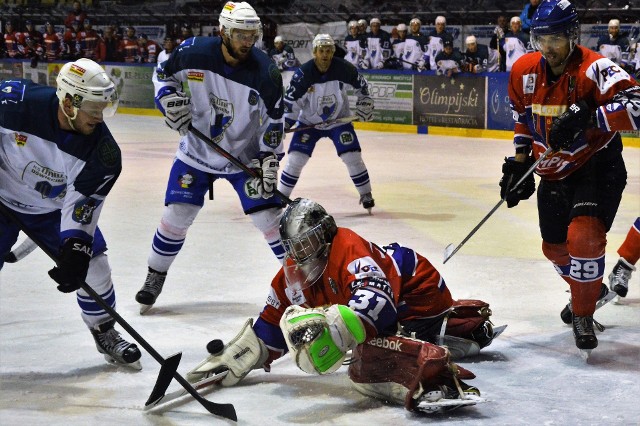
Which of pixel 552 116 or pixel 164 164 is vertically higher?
pixel 552 116

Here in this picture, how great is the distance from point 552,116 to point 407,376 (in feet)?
4.63

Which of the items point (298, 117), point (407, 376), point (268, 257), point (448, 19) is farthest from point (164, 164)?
point (407, 376)

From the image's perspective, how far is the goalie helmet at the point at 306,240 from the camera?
11.8 ft

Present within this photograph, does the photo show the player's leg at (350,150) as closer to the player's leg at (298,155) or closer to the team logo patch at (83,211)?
the player's leg at (298,155)

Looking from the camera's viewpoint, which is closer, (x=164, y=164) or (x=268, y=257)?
(x=268, y=257)

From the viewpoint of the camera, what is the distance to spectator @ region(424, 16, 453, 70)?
46.7 ft

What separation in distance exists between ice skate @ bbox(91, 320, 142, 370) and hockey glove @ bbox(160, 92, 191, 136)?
48.6 inches

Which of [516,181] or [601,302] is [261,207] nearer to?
[516,181]

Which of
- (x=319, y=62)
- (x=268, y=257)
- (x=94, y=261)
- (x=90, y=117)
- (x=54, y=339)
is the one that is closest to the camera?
(x=90, y=117)

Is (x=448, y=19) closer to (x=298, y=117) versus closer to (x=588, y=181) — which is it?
(x=298, y=117)

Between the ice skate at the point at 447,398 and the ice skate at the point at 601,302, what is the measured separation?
1415mm

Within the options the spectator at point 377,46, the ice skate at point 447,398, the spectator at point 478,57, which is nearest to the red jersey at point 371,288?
the ice skate at point 447,398

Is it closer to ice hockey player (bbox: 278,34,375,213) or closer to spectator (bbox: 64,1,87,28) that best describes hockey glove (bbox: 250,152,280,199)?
ice hockey player (bbox: 278,34,375,213)

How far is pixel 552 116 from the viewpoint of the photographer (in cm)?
438
